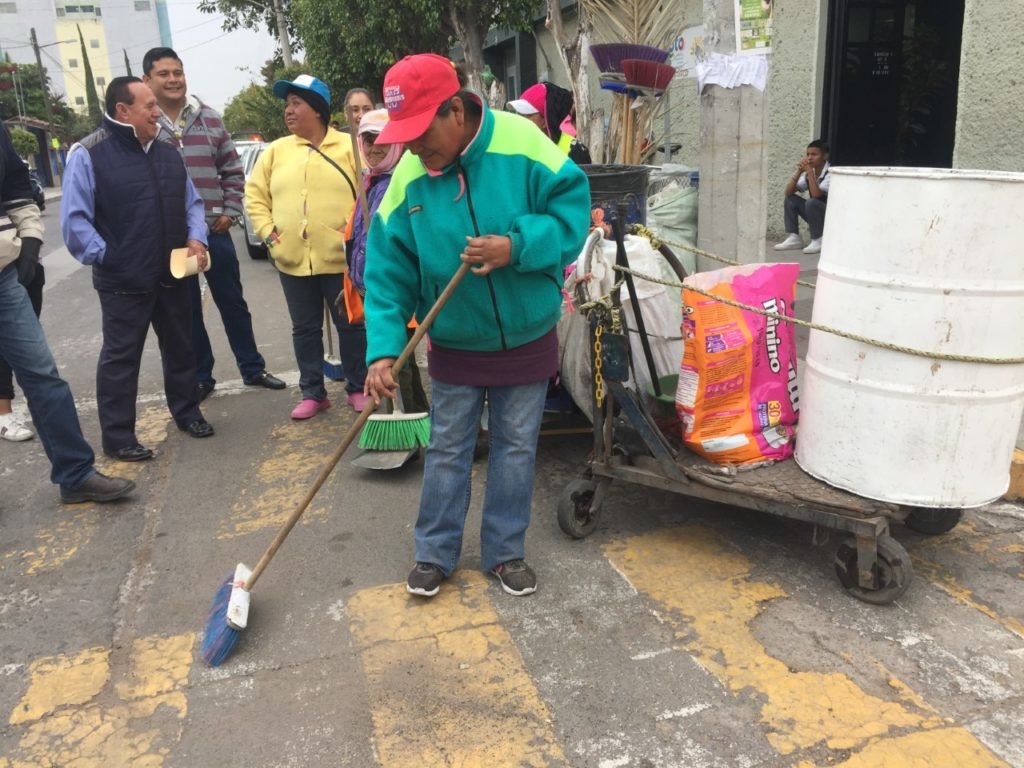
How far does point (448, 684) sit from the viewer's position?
2.56 meters

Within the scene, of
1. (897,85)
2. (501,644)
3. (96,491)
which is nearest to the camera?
(501,644)

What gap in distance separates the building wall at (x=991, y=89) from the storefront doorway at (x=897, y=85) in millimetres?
2592

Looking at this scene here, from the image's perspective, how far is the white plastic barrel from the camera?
256cm

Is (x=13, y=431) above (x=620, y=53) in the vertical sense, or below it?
below

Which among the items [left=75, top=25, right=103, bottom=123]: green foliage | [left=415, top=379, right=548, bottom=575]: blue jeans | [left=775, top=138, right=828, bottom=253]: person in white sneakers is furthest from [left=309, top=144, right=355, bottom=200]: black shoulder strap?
[left=75, top=25, right=103, bottom=123]: green foliage

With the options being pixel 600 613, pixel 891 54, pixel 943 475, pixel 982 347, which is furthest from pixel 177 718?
pixel 891 54

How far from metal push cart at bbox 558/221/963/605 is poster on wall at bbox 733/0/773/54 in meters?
1.43

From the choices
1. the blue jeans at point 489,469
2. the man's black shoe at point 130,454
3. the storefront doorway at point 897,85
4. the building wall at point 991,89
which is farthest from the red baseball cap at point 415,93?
the storefront doorway at point 897,85

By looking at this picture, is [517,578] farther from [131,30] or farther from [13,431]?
[131,30]

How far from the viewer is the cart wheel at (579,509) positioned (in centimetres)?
337

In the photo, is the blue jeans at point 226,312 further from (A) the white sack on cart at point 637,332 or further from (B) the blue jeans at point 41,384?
(A) the white sack on cart at point 637,332

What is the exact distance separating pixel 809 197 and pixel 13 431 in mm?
8082

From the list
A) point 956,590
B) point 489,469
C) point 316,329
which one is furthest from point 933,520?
point 316,329

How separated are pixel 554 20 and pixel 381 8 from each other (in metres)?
7.32
